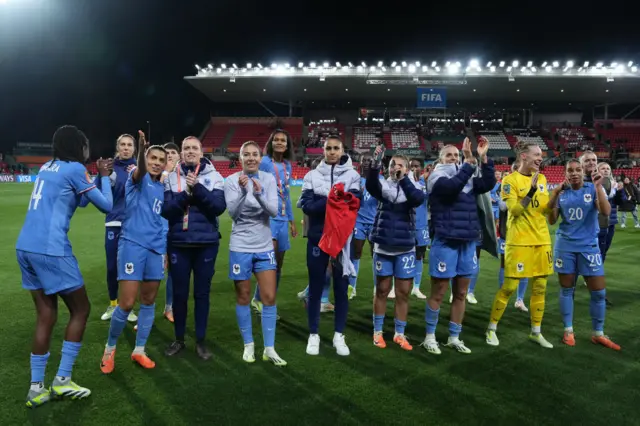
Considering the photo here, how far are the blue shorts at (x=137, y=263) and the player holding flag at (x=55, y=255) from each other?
0.47 meters

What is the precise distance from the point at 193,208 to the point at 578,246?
3.95 m

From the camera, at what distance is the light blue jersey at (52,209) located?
123 inches

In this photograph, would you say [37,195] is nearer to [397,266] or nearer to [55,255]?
[55,255]

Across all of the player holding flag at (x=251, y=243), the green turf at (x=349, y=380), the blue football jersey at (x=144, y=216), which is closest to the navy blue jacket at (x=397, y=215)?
the player holding flag at (x=251, y=243)

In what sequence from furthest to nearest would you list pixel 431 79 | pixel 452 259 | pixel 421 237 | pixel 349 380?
pixel 431 79
pixel 421 237
pixel 452 259
pixel 349 380

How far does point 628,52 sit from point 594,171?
3917 centimetres

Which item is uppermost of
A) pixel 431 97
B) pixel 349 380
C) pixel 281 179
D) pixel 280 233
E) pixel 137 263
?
pixel 431 97

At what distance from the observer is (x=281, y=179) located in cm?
525

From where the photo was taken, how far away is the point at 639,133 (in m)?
41.6

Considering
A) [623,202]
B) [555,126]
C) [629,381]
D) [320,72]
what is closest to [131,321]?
[629,381]

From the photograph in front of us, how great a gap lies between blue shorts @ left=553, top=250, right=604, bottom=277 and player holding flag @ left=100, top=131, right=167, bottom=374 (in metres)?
4.07

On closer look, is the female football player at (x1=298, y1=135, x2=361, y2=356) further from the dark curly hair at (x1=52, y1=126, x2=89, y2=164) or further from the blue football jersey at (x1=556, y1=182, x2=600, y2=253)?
the blue football jersey at (x1=556, y1=182, x2=600, y2=253)

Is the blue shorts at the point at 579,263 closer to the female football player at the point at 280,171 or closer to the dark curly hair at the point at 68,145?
the female football player at the point at 280,171

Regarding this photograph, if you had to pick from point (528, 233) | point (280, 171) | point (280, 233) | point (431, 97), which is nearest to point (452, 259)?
point (528, 233)
